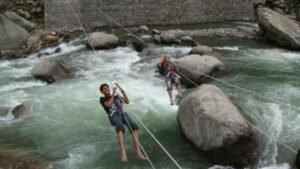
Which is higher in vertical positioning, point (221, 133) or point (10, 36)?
point (10, 36)

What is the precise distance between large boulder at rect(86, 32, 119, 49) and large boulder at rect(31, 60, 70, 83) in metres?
3.15

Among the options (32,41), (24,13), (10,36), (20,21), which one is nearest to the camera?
(10,36)

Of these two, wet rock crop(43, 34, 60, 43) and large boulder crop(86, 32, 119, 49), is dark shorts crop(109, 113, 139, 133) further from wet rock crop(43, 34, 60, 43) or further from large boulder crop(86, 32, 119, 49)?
wet rock crop(43, 34, 60, 43)

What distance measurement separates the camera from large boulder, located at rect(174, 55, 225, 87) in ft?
42.4

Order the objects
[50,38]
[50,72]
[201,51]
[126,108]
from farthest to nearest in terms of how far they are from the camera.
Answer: [50,38]
[201,51]
[50,72]
[126,108]

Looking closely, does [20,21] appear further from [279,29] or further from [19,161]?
[19,161]

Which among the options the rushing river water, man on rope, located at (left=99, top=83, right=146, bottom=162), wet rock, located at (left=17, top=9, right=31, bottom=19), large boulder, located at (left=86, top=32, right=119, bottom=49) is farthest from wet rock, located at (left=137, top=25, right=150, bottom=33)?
man on rope, located at (left=99, top=83, right=146, bottom=162)

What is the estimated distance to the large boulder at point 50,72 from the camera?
13953 millimetres

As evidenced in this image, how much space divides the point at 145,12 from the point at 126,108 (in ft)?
35.3

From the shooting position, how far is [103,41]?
17.4 metres

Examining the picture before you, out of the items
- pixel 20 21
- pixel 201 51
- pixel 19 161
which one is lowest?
pixel 19 161

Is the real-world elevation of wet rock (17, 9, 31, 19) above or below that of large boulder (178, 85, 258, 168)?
above

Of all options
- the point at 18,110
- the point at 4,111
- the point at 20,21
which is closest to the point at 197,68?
the point at 18,110

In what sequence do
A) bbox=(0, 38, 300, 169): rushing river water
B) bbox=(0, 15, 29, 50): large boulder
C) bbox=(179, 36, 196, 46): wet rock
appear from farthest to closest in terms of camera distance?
bbox=(0, 15, 29, 50): large boulder → bbox=(179, 36, 196, 46): wet rock → bbox=(0, 38, 300, 169): rushing river water
